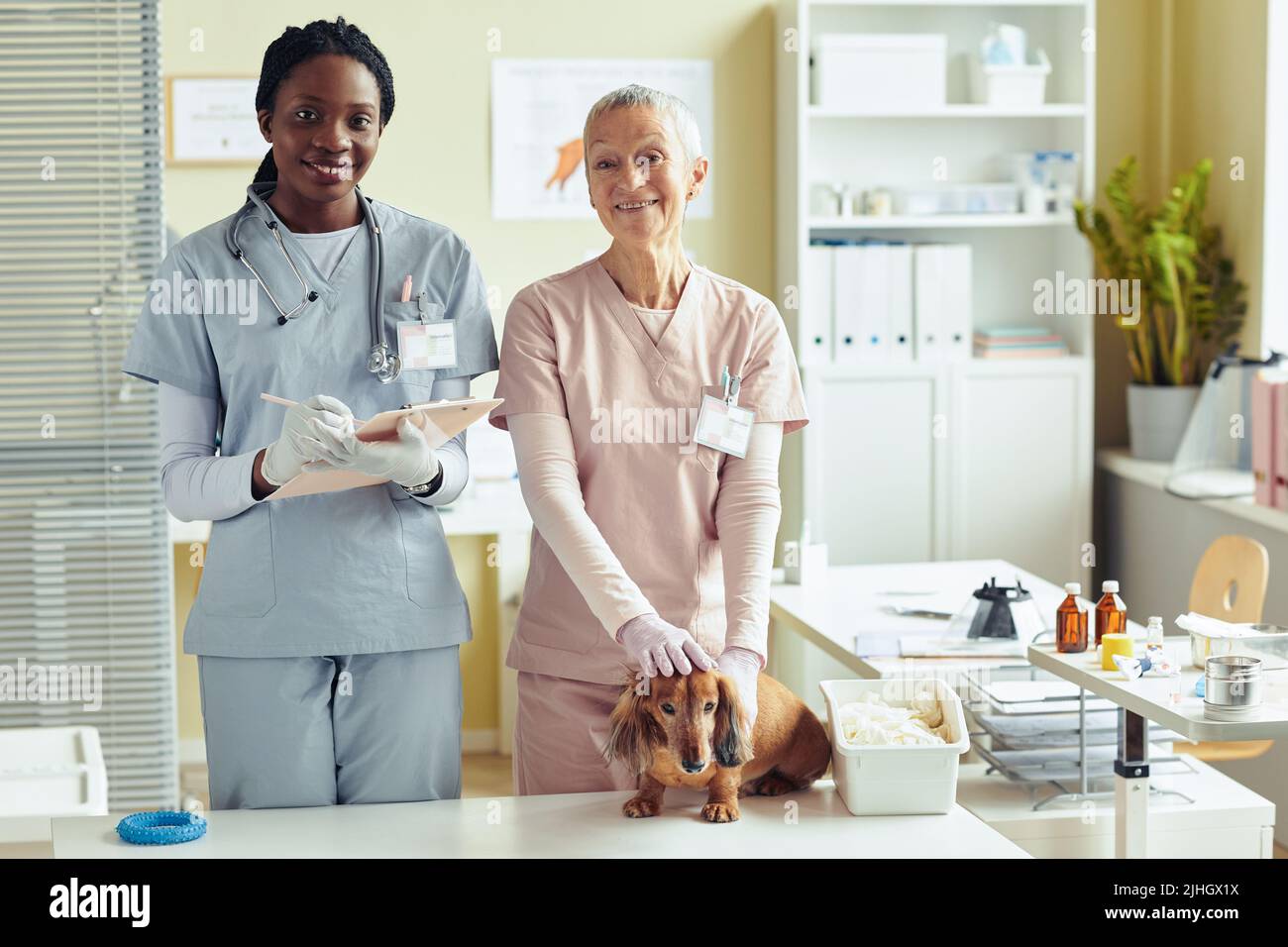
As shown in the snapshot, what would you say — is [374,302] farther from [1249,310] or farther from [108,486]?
[1249,310]

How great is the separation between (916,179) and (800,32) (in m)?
0.68

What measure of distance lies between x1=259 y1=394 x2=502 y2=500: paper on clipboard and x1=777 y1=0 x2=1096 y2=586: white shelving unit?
107 inches

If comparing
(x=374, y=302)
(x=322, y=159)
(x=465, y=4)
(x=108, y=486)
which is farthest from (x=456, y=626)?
(x=465, y=4)

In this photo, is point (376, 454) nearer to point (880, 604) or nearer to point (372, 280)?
point (372, 280)

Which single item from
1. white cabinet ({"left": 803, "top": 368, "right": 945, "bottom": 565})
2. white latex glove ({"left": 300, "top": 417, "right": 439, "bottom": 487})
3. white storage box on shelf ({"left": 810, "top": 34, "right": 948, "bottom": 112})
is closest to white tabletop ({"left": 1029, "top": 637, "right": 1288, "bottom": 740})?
white latex glove ({"left": 300, "top": 417, "right": 439, "bottom": 487})

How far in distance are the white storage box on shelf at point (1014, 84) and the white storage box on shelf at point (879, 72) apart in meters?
0.15

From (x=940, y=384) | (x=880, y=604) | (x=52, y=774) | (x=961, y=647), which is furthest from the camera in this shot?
(x=940, y=384)

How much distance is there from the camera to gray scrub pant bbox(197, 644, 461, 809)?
73.3 inches

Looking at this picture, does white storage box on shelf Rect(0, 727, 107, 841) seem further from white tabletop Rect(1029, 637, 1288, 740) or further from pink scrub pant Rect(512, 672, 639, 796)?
white tabletop Rect(1029, 637, 1288, 740)

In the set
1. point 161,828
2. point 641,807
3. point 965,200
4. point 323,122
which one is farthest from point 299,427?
point 965,200

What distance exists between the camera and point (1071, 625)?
251 cm

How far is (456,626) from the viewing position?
75.9 inches

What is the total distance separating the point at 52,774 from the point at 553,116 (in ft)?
8.71

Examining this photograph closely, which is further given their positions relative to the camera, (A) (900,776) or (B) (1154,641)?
(B) (1154,641)
